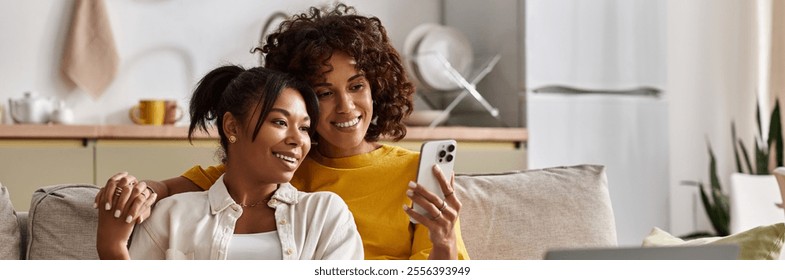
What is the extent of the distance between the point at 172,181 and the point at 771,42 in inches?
155

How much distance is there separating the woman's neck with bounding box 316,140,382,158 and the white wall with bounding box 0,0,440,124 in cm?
249

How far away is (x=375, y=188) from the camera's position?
6.56 ft

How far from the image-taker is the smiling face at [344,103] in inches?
76.9

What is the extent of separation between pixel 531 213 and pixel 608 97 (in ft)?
9.16

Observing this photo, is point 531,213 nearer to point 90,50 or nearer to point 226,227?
point 226,227

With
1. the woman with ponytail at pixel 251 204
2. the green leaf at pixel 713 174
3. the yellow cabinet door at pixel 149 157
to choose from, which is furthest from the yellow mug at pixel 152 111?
the green leaf at pixel 713 174

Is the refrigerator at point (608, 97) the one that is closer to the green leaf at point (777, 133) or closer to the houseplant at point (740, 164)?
the houseplant at point (740, 164)

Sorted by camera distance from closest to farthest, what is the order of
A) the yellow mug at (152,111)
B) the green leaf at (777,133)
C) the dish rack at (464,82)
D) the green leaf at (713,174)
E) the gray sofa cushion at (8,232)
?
the gray sofa cushion at (8,232), the yellow mug at (152,111), the green leaf at (777,133), the dish rack at (464,82), the green leaf at (713,174)

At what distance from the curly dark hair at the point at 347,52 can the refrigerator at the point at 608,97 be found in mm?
2681

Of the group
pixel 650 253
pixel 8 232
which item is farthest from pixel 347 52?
pixel 650 253

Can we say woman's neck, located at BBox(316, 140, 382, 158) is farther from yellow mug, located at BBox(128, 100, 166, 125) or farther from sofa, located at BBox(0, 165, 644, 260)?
yellow mug, located at BBox(128, 100, 166, 125)

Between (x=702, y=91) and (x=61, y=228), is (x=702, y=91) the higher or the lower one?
the higher one
